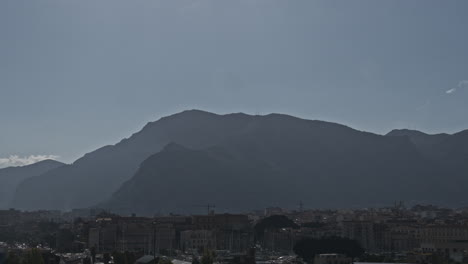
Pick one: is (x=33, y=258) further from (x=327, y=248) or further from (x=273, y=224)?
(x=273, y=224)

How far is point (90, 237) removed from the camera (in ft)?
294

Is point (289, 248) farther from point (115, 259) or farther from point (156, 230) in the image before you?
point (115, 259)

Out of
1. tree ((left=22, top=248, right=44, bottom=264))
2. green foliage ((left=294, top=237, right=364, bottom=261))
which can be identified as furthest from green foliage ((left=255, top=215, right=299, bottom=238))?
tree ((left=22, top=248, right=44, bottom=264))

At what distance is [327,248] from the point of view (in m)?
60.7

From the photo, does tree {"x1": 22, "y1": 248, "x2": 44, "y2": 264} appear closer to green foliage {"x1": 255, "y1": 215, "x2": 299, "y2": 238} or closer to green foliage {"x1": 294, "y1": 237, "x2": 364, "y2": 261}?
green foliage {"x1": 294, "y1": 237, "x2": 364, "y2": 261}

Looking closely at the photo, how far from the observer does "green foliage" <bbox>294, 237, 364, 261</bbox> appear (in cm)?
6088

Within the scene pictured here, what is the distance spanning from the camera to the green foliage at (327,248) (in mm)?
60875

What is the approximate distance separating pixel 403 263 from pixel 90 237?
153ft

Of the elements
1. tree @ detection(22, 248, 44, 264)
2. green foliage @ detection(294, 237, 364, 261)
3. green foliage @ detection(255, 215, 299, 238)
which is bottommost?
tree @ detection(22, 248, 44, 264)

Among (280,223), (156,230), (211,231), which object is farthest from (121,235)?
(280,223)

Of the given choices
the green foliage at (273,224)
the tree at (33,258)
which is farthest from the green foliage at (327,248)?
the green foliage at (273,224)

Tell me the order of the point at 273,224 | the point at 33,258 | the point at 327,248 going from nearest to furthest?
the point at 33,258 → the point at 327,248 → the point at 273,224

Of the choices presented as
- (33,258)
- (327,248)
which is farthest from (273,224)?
(33,258)

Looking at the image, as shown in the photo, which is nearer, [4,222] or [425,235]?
[425,235]
